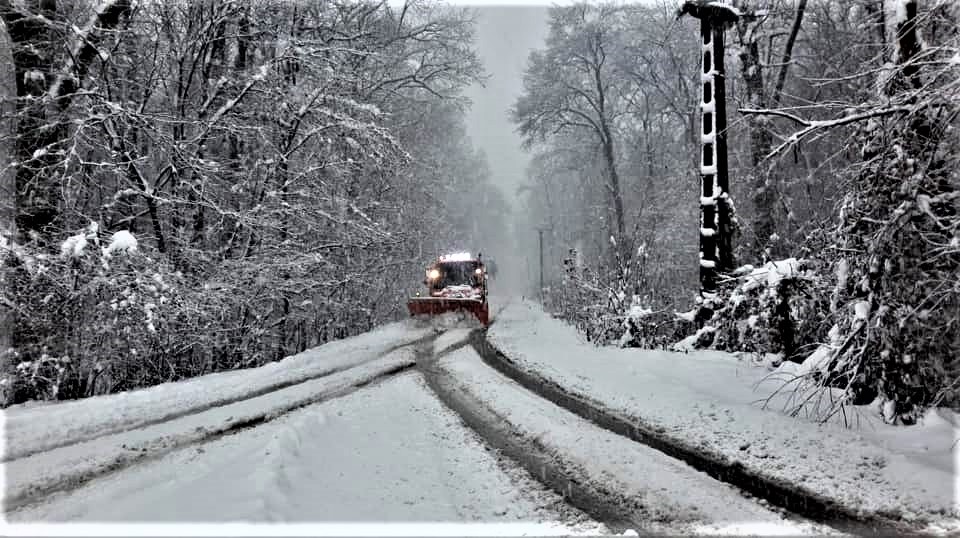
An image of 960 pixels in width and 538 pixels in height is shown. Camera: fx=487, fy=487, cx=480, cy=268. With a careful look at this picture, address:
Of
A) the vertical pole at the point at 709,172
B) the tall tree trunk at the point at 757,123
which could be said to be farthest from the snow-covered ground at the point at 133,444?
the tall tree trunk at the point at 757,123

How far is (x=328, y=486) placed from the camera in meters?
3.73

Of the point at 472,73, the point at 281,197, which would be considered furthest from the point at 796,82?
the point at 281,197

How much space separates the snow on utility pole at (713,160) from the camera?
9141mm

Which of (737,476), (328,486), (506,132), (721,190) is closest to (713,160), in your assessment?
(721,190)

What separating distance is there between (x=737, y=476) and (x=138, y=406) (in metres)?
6.66

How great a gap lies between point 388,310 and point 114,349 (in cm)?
1244

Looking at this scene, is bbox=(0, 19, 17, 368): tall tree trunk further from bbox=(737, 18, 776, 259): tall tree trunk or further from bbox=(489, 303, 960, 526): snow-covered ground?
bbox=(737, 18, 776, 259): tall tree trunk

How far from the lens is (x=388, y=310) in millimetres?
19719

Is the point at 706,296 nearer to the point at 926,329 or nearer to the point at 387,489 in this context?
the point at 926,329

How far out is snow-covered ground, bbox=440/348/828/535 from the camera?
3.18m

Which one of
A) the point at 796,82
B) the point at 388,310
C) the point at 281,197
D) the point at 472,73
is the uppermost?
the point at 472,73

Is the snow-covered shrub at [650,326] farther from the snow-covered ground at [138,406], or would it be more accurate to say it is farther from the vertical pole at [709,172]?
the snow-covered ground at [138,406]

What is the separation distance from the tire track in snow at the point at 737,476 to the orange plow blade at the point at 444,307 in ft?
28.1

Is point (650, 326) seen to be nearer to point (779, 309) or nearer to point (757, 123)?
point (779, 309)
